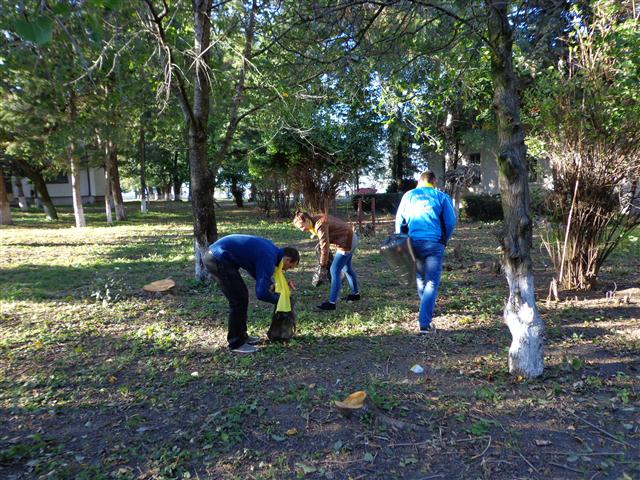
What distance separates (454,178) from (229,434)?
14.6 meters

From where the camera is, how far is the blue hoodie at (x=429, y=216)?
177 inches

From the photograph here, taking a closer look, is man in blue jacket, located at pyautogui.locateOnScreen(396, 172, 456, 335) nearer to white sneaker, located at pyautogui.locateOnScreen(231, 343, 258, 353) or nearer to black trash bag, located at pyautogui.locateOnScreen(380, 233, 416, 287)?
black trash bag, located at pyautogui.locateOnScreen(380, 233, 416, 287)

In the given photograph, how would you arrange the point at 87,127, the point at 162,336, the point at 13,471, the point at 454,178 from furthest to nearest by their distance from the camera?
the point at 454,178
the point at 87,127
the point at 162,336
the point at 13,471

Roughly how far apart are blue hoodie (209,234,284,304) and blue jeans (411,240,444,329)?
1.53 metres

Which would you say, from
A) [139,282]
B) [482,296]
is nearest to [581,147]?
[482,296]

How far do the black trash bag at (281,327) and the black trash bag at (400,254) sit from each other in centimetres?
120

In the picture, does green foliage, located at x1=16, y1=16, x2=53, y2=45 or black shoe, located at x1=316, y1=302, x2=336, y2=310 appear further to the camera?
black shoe, located at x1=316, y1=302, x2=336, y2=310

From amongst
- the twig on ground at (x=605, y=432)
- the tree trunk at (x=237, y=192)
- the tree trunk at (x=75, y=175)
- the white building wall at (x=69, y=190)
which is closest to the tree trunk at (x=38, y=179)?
the tree trunk at (x=75, y=175)

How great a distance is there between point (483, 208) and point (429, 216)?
45.6 ft

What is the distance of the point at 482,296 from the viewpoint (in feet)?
20.5

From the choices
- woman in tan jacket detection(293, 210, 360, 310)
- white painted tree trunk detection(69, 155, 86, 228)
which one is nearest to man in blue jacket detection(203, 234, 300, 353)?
woman in tan jacket detection(293, 210, 360, 310)

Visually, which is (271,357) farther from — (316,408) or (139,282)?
(139,282)

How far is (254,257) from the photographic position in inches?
164

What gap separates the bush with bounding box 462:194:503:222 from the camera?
17000 mm
